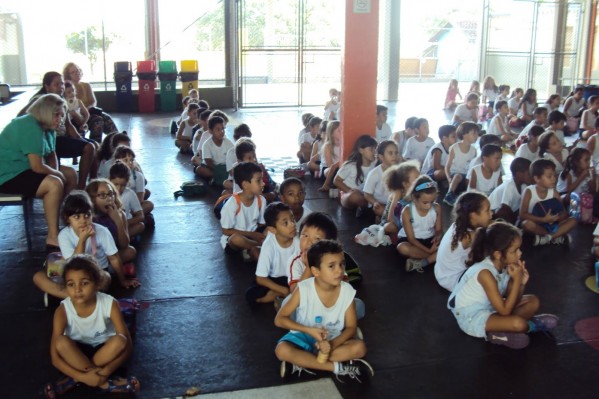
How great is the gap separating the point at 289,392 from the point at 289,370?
202 mm

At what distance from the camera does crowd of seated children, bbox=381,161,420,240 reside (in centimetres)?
578

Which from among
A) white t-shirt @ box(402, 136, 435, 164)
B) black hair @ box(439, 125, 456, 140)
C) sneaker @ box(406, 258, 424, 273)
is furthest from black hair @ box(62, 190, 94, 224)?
white t-shirt @ box(402, 136, 435, 164)

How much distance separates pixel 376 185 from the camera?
678 centimetres

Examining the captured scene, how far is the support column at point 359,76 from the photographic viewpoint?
7.85 meters

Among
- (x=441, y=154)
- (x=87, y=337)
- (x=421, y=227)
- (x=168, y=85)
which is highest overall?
(x=168, y=85)

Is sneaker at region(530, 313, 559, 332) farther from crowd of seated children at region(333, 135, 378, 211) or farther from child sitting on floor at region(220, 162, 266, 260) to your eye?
crowd of seated children at region(333, 135, 378, 211)

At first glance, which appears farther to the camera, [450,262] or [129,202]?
[129,202]

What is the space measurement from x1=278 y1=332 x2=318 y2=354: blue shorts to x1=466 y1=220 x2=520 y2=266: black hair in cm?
122

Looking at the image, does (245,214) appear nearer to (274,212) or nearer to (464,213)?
(274,212)

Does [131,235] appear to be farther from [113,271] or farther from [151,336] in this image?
[151,336]

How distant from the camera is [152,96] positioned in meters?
16.7

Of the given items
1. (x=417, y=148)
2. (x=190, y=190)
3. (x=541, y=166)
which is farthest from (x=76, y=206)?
(x=417, y=148)

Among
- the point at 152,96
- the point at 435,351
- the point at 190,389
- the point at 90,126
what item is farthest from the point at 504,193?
the point at 152,96

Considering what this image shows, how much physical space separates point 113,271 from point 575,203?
4.64 meters
